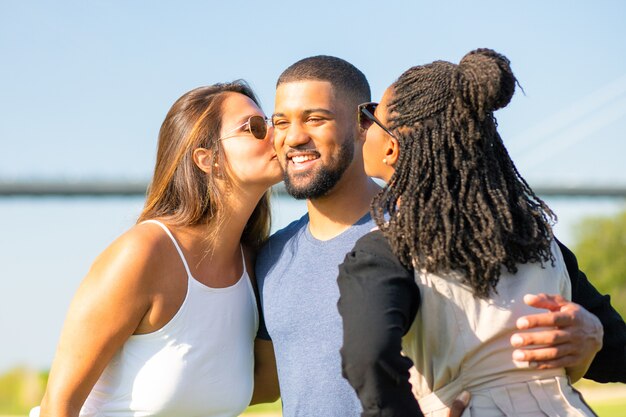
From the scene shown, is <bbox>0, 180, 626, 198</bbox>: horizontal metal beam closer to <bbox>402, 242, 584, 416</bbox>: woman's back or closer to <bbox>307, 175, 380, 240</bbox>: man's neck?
<bbox>307, 175, 380, 240</bbox>: man's neck

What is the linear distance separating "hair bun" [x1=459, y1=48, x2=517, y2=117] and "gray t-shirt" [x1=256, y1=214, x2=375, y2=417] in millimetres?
979

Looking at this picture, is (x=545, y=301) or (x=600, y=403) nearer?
(x=545, y=301)

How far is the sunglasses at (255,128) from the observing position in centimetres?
303

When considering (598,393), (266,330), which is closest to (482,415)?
(266,330)

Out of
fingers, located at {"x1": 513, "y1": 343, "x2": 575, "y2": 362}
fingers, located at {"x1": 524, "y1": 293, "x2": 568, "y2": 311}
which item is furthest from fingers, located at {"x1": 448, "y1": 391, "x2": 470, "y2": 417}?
fingers, located at {"x1": 524, "y1": 293, "x2": 568, "y2": 311}

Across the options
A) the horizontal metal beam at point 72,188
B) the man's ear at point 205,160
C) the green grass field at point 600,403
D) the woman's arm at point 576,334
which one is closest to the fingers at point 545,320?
the woman's arm at point 576,334

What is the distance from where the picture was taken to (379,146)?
6.81 ft

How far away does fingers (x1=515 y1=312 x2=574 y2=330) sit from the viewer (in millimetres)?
1834

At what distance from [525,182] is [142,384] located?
4.65 ft

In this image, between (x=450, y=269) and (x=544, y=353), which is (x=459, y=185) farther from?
(x=544, y=353)

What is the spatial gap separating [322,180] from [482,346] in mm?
1141

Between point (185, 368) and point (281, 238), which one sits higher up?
point (281, 238)

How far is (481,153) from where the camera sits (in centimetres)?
190

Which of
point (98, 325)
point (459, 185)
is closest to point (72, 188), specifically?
point (98, 325)
